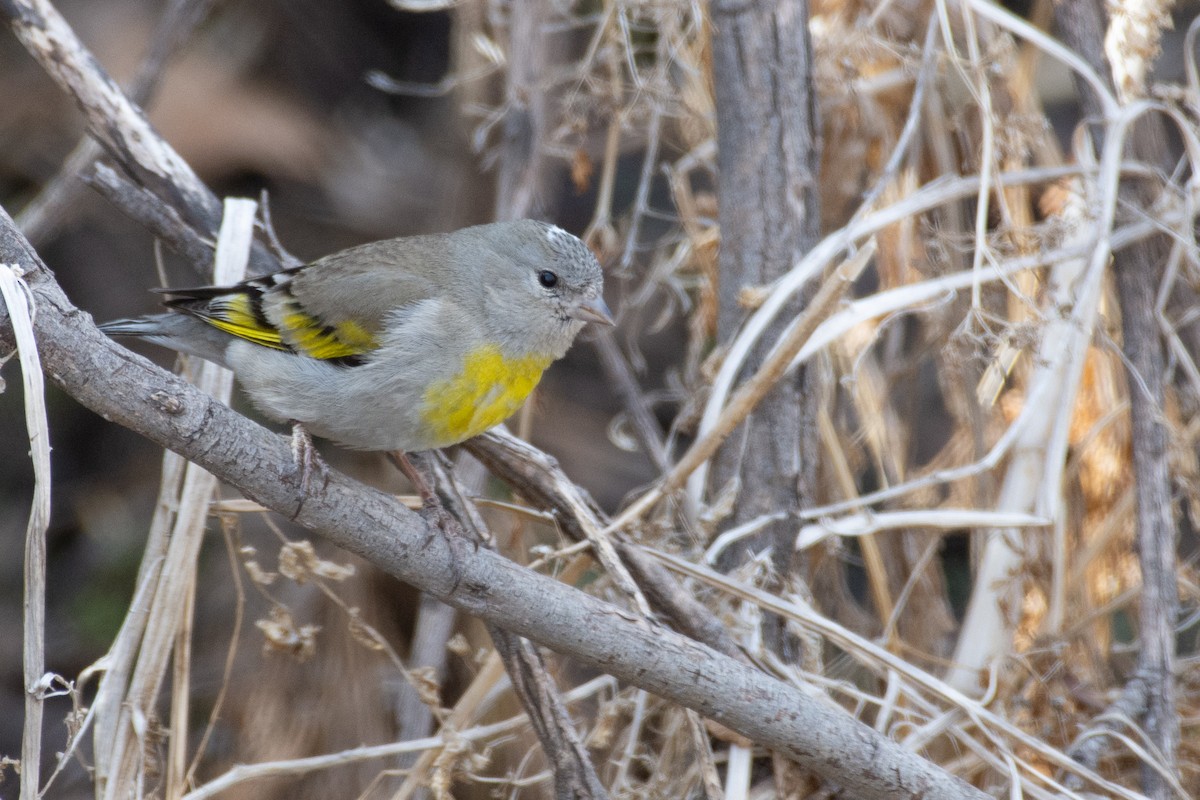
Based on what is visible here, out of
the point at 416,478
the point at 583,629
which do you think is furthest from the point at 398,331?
the point at 583,629

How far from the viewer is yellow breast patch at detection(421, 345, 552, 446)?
277 centimetres

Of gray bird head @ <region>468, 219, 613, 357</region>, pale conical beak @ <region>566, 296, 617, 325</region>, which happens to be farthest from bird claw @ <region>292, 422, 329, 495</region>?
pale conical beak @ <region>566, 296, 617, 325</region>

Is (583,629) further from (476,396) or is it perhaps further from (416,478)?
(416,478)

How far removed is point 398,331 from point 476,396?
0.91ft

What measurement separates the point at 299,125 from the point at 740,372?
3.15m

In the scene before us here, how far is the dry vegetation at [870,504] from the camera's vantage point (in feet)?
9.05

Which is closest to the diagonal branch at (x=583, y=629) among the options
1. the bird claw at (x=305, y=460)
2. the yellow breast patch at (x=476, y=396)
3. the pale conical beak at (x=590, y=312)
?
the bird claw at (x=305, y=460)

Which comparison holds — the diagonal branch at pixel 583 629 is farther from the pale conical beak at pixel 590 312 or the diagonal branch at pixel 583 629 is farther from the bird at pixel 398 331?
the pale conical beak at pixel 590 312

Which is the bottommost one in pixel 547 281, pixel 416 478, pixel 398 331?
pixel 416 478

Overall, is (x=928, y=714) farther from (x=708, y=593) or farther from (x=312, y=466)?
(x=312, y=466)

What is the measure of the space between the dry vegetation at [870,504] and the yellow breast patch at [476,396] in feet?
0.80

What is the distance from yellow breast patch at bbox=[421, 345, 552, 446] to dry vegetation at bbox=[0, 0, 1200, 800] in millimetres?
244

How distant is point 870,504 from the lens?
11.6 feet

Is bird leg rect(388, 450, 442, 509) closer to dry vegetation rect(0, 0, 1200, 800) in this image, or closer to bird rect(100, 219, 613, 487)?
bird rect(100, 219, 613, 487)
